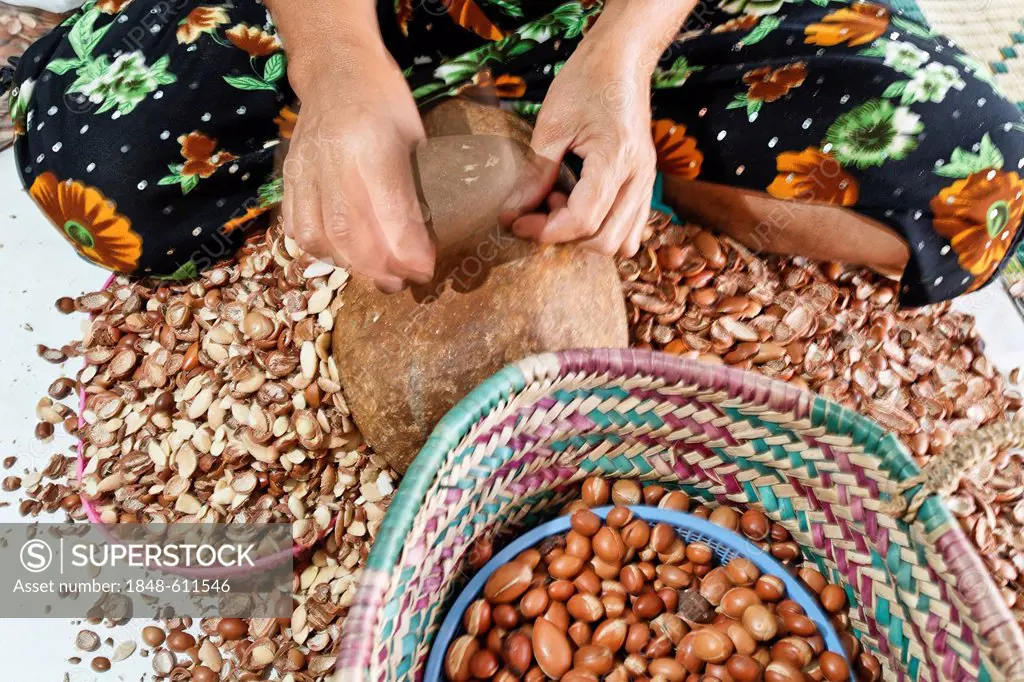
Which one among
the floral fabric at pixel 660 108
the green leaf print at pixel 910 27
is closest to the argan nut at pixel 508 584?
the floral fabric at pixel 660 108

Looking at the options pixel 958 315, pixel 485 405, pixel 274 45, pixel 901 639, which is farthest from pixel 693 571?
pixel 274 45

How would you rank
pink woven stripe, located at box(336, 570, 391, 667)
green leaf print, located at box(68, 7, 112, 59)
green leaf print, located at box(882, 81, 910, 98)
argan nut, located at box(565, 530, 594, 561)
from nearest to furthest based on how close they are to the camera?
pink woven stripe, located at box(336, 570, 391, 667)
argan nut, located at box(565, 530, 594, 561)
green leaf print, located at box(882, 81, 910, 98)
green leaf print, located at box(68, 7, 112, 59)

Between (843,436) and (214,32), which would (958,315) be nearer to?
(843,436)

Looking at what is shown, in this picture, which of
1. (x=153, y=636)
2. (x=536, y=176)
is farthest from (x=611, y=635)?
(x=153, y=636)

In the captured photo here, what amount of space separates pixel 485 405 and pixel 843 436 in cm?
34

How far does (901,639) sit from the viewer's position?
0.72m

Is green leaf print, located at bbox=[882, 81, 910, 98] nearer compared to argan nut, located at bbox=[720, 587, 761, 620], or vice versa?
argan nut, located at bbox=[720, 587, 761, 620]

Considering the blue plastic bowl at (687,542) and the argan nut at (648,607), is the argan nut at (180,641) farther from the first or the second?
the argan nut at (648,607)

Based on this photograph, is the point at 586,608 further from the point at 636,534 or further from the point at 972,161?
the point at 972,161

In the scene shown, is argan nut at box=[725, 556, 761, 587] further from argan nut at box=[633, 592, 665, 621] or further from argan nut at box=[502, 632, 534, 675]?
argan nut at box=[502, 632, 534, 675]

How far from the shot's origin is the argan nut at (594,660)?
0.77 m

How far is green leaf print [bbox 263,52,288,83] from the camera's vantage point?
106 centimetres

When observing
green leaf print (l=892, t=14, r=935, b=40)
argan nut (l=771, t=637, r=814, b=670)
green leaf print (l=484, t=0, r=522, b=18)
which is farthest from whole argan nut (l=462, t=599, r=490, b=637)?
green leaf print (l=892, t=14, r=935, b=40)

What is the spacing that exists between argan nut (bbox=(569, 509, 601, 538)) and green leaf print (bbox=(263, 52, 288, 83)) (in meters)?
0.75
